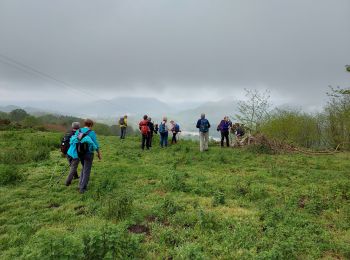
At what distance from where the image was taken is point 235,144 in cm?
2406

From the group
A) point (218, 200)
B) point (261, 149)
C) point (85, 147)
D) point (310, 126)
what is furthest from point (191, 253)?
point (310, 126)

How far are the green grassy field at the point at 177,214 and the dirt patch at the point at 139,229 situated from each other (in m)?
0.03

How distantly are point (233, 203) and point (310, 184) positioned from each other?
397cm

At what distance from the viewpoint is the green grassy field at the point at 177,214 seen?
18.6ft

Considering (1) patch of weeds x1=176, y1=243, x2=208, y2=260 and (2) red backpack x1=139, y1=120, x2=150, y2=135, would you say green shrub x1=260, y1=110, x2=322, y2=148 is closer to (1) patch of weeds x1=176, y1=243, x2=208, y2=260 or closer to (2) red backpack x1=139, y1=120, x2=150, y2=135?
(2) red backpack x1=139, y1=120, x2=150, y2=135

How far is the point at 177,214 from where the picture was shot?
7.66 m

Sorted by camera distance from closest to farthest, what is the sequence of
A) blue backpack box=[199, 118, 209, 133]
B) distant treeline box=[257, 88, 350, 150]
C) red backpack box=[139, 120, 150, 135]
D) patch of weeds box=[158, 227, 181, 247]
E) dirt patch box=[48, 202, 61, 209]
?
1. patch of weeds box=[158, 227, 181, 247]
2. dirt patch box=[48, 202, 61, 209]
3. blue backpack box=[199, 118, 209, 133]
4. red backpack box=[139, 120, 150, 135]
5. distant treeline box=[257, 88, 350, 150]

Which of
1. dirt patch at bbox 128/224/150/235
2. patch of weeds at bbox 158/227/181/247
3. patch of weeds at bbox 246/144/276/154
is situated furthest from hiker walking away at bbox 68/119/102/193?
patch of weeds at bbox 246/144/276/154

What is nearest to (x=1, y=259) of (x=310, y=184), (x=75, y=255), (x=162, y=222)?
(x=75, y=255)

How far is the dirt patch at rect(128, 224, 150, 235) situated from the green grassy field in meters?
0.03

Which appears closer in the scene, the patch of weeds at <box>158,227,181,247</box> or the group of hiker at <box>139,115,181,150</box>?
the patch of weeds at <box>158,227,181,247</box>

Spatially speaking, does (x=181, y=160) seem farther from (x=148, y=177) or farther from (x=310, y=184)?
(x=310, y=184)

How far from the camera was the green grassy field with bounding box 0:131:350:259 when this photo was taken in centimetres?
567

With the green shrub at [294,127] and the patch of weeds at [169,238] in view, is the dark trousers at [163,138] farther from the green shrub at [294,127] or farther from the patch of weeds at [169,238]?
the patch of weeds at [169,238]
